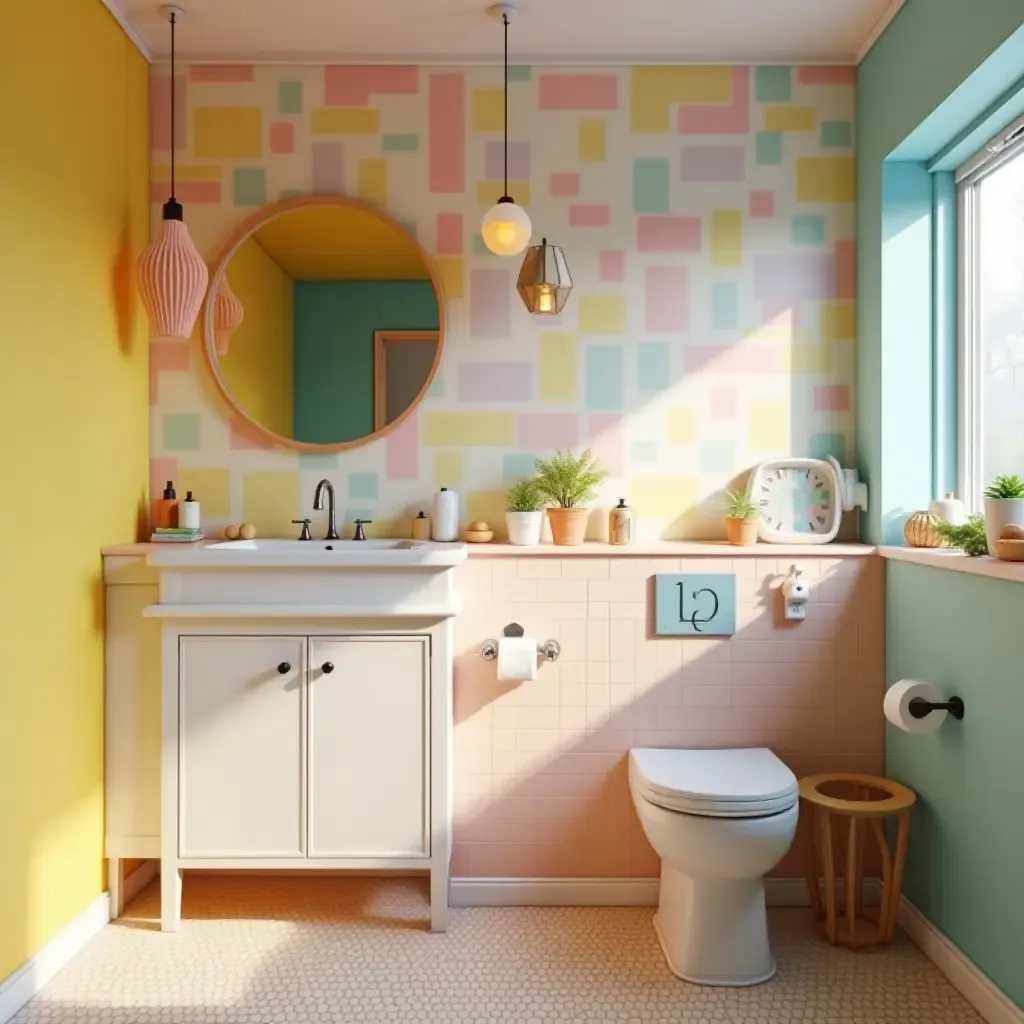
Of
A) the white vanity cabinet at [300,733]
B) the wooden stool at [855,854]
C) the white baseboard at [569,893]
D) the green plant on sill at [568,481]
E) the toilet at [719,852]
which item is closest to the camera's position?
the toilet at [719,852]

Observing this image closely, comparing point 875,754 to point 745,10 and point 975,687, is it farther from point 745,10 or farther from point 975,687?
point 745,10

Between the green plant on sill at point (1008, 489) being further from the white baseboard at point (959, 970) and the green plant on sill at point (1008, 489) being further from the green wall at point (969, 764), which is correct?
the white baseboard at point (959, 970)

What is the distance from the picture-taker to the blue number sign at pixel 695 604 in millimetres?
2768

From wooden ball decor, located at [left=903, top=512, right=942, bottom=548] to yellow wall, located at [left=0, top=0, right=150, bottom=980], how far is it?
224 centimetres

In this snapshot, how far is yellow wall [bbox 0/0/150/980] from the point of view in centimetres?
220

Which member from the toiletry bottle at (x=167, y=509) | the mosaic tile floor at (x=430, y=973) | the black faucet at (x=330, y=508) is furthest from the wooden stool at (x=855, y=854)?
the toiletry bottle at (x=167, y=509)

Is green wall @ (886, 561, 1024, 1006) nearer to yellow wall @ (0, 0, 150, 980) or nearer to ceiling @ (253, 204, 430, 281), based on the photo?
ceiling @ (253, 204, 430, 281)

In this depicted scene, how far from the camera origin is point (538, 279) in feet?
9.11

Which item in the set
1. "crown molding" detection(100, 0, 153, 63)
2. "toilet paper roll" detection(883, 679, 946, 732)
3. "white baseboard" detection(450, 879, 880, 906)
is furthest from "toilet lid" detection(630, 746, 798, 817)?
"crown molding" detection(100, 0, 153, 63)

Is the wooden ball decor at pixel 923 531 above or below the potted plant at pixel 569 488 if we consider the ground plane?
below

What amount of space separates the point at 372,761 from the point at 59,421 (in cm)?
118

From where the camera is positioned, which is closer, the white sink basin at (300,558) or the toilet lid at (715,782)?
the toilet lid at (715,782)

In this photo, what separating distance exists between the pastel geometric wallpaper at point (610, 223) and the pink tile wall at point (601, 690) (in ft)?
1.32

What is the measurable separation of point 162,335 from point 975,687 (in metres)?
2.46
